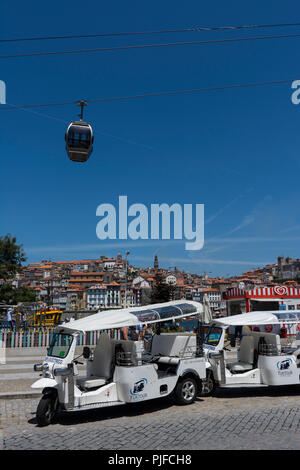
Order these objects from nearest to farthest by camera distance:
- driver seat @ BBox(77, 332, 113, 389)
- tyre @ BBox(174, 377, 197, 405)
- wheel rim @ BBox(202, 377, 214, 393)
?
1. driver seat @ BBox(77, 332, 113, 389)
2. tyre @ BBox(174, 377, 197, 405)
3. wheel rim @ BBox(202, 377, 214, 393)

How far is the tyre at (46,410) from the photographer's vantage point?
757cm

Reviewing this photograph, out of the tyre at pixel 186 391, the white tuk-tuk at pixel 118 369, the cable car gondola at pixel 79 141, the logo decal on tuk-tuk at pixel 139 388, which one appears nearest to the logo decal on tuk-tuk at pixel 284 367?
the white tuk-tuk at pixel 118 369

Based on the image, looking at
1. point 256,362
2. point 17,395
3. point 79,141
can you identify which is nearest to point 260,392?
point 256,362

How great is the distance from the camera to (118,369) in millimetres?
8398

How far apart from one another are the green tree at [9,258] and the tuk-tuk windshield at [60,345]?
31.0m

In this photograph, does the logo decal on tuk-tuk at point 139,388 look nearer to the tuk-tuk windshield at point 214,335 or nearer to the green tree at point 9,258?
the tuk-tuk windshield at point 214,335

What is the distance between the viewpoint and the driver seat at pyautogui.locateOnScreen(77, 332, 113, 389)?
837 cm

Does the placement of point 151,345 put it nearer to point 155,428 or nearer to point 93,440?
point 155,428

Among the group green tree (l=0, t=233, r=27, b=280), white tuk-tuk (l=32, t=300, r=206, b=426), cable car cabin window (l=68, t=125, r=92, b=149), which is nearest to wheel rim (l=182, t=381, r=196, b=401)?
white tuk-tuk (l=32, t=300, r=206, b=426)

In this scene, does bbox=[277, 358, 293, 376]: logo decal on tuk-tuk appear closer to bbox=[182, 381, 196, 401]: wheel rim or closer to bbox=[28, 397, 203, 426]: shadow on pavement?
bbox=[28, 397, 203, 426]: shadow on pavement

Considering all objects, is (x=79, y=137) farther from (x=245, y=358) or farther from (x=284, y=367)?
(x=284, y=367)

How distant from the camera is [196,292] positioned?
199 meters

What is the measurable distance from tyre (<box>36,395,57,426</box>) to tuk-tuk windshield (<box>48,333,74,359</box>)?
2.74 ft
